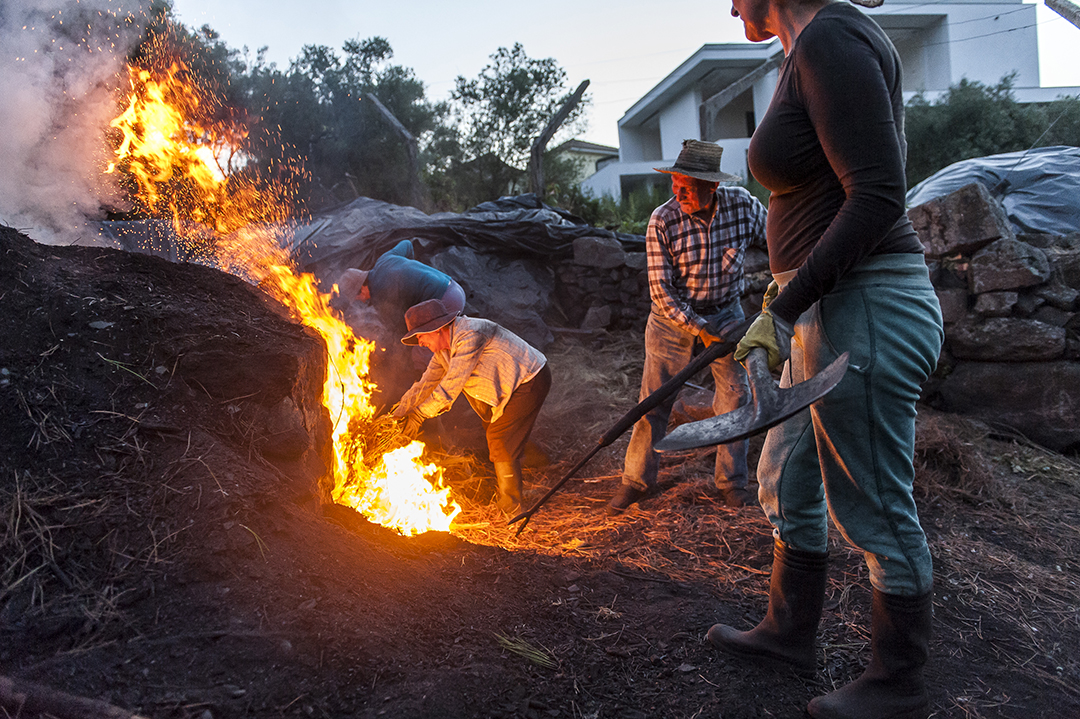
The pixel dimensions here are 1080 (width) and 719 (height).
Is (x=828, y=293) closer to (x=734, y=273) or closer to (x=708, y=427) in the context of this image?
(x=708, y=427)

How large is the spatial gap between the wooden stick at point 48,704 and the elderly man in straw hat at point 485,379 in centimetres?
269

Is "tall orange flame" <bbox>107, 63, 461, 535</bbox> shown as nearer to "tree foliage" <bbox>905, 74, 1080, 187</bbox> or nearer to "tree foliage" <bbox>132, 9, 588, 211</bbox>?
"tree foliage" <bbox>132, 9, 588, 211</bbox>

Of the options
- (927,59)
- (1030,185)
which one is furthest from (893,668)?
(927,59)

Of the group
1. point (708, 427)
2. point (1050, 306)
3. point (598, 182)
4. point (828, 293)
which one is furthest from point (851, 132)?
point (598, 182)

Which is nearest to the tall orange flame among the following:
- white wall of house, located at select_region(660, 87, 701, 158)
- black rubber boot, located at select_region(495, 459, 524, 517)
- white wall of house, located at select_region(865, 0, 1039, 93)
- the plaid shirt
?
black rubber boot, located at select_region(495, 459, 524, 517)

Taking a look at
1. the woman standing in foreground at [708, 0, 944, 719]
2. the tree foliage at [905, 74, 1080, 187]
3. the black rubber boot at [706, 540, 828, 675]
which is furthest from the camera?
the tree foliage at [905, 74, 1080, 187]

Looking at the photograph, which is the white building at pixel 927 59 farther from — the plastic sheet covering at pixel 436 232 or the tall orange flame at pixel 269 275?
the tall orange flame at pixel 269 275

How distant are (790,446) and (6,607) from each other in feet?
7.83

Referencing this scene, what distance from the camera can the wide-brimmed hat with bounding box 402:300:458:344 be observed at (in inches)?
166

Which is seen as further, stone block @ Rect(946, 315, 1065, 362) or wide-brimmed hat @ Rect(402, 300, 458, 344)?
stone block @ Rect(946, 315, 1065, 362)

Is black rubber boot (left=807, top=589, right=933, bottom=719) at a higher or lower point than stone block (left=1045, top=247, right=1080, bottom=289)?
lower

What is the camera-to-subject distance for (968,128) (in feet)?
45.8

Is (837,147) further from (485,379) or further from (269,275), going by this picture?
(269,275)

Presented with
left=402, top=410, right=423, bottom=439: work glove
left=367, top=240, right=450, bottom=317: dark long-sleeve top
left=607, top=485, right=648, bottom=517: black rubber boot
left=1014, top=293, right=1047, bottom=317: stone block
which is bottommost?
left=607, top=485, right=648, bottom=517: black rubber boot
